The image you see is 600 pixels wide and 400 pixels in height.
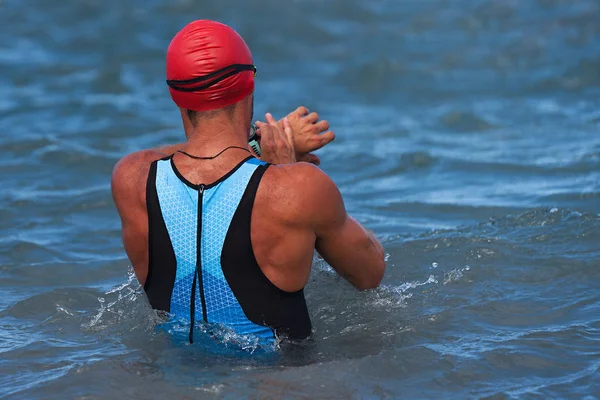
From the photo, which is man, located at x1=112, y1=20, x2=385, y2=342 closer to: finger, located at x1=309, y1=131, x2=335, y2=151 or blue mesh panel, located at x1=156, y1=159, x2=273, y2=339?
blue mesh panel, located at x1=156, y1=159, x2=273, y2=339

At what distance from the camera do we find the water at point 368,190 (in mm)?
4059

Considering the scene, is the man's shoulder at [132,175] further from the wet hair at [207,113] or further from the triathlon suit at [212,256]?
the wet hair at [207,113]

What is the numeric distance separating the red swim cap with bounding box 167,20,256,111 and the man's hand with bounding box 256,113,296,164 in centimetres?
29

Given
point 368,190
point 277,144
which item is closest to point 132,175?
point 277,144

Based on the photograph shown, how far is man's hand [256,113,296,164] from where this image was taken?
3.89 m

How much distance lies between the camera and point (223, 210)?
140 inches

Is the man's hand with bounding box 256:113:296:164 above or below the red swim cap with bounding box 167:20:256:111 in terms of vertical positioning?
below

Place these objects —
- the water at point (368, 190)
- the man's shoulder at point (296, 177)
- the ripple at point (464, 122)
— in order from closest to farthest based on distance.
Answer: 1. the man's shoulder at point (296, 177)
2. the water at point (368, 190)
3. the ripple at point (464, 122)

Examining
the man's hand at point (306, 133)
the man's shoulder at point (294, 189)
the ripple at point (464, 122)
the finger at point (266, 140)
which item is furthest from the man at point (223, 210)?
the ripple at point (464, 122)

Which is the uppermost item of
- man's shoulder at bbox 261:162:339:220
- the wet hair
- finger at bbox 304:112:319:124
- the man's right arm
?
the wet hair

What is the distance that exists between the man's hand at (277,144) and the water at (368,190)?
2.77 ft

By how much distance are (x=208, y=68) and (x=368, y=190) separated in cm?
441

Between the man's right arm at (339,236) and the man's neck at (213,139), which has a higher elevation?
the man's neck at (213,139)

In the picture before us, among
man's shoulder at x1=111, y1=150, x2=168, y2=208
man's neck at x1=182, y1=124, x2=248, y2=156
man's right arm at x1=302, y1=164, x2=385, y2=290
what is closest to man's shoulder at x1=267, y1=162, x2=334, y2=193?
man's right arm at x1=302, y1=164, x2=385, y2=290
